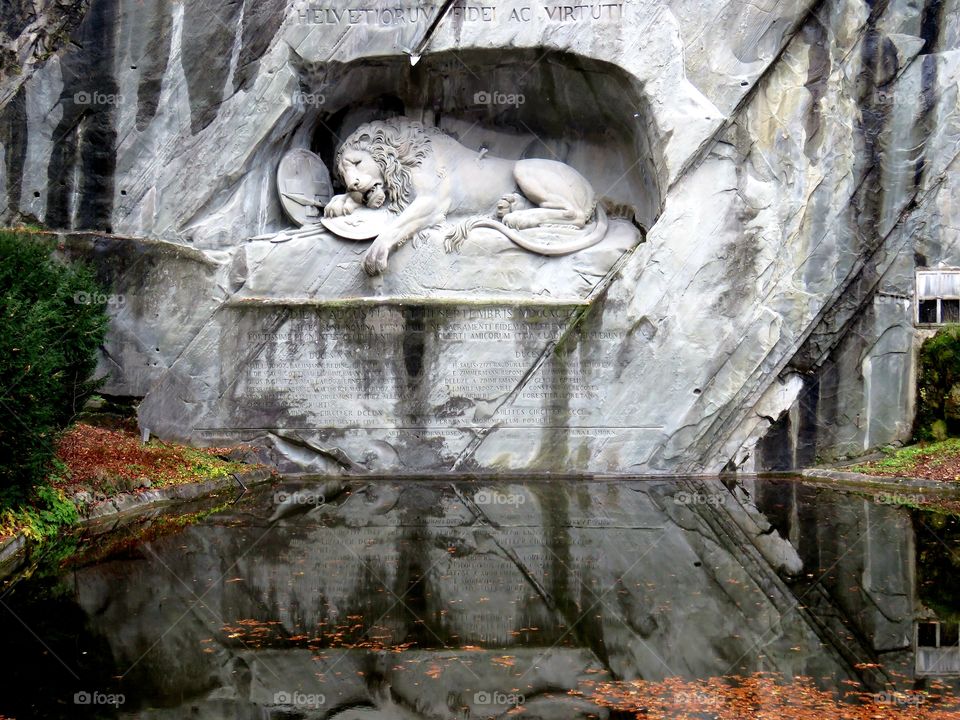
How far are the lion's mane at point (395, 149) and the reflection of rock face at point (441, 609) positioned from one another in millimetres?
4473

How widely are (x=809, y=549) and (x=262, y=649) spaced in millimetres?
4405

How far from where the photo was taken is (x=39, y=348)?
871cm

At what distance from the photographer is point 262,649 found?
596 cm

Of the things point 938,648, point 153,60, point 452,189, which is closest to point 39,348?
point 153,60

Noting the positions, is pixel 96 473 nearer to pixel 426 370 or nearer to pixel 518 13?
pixel 426 370

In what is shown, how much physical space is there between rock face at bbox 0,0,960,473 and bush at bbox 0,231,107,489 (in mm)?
892

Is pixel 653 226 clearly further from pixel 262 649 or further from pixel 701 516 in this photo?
pixel 262 649

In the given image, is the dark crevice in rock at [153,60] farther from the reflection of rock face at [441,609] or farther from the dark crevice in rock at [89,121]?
the reflection of rock face at [441,609]

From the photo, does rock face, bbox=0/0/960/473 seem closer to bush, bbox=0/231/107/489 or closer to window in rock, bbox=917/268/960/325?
window in rock, bbox=917/268/960/325

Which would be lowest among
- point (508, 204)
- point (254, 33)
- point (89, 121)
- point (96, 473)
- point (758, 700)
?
point (758, 700)

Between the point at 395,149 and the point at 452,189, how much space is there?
827mm

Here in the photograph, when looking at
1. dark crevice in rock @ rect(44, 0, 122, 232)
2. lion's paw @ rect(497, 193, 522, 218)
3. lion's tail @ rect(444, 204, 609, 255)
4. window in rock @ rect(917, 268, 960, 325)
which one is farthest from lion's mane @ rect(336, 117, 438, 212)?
window in rock @ rect(917, 268, 960, 325)

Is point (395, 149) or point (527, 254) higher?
point (395, 149)

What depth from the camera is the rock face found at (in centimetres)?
1182
